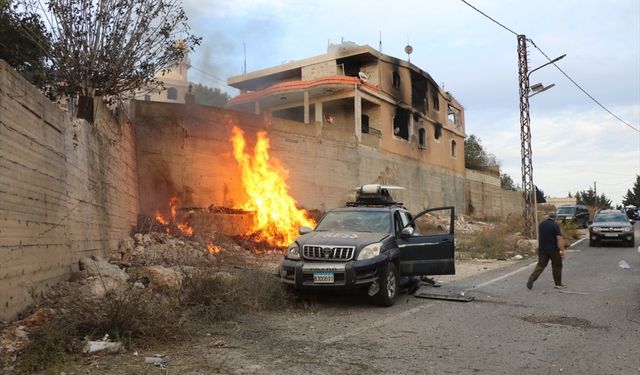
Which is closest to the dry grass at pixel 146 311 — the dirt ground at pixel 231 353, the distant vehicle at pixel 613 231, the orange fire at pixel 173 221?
the dirt ground at pixel 231 353

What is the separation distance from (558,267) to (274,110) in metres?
27.9

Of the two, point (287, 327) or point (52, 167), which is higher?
point (52, 167)

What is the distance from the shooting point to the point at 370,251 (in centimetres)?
838

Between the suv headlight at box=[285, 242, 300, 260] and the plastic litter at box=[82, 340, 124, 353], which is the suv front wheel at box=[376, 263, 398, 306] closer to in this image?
the suv headlight at box=[285, 242, 300, 260]

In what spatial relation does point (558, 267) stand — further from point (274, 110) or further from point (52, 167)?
point (274, 110)

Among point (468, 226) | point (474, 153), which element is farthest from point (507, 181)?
point (468, 226)

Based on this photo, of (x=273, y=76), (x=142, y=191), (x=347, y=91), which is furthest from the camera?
(x=273, y=76)

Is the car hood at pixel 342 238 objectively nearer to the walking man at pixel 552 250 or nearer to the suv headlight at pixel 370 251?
the suv headlight at pixel 370 251

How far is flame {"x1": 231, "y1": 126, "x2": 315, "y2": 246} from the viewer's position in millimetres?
21344

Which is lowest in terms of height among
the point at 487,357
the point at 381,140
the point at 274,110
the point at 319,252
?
the point at 487,357

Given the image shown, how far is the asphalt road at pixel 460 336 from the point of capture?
5.21 metres

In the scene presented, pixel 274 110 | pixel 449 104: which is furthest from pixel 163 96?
pixel 449 104

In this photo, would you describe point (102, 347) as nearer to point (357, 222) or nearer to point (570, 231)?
point (357, 222)

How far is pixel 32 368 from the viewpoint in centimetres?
474
